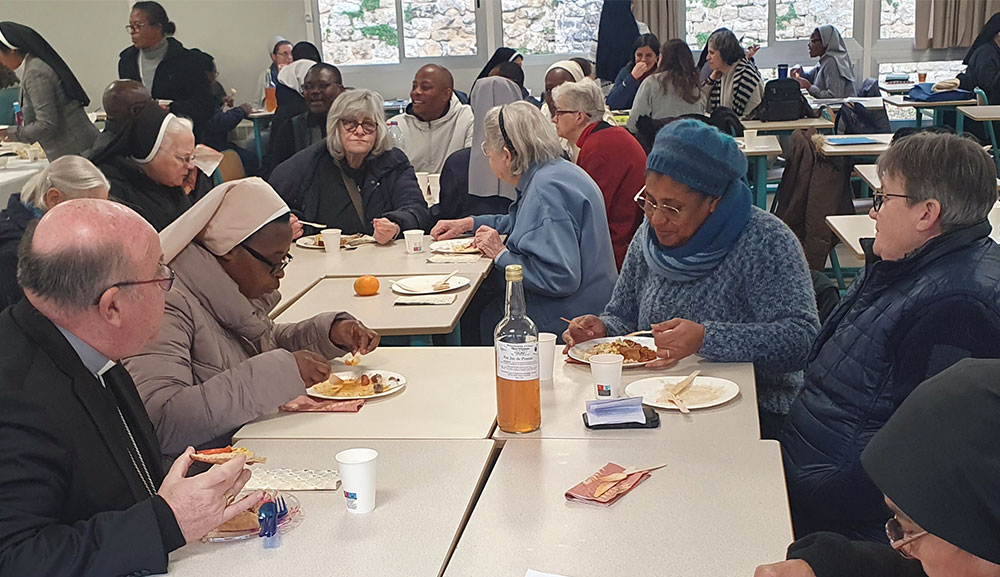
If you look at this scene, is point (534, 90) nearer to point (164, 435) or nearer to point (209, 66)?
point (209, 66)

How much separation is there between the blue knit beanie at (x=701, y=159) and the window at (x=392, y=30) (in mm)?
8371

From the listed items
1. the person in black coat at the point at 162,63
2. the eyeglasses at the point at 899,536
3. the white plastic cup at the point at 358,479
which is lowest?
the white plastic cup at the point at 358,479

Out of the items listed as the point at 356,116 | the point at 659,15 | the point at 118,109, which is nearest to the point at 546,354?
the point at 356,116

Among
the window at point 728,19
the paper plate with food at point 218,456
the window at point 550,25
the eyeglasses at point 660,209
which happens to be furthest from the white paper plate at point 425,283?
the window at point 728,19

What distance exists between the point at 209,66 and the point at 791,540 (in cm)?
680

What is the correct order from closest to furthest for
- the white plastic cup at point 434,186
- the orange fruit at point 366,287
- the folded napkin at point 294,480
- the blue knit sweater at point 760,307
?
the folded napkin at point 294,480 < the blue knit sweater at point 760,307 < the orange fruit at point 366,287 < the white plastic cup at point 434,186

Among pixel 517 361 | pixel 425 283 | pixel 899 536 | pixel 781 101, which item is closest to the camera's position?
pixel 899 536

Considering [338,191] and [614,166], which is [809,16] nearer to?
[614,166]

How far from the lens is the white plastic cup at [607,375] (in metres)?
2.26

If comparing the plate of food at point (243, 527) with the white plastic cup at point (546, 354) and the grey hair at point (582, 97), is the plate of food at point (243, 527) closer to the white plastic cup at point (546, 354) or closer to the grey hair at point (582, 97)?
the white plastic cup at point (546, 354)

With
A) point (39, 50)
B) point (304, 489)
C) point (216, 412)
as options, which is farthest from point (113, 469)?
point (39, 50)

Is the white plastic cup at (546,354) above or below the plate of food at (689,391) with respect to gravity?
above

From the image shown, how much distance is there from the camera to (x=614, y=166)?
175 inches

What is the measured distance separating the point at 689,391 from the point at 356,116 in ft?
9.09
